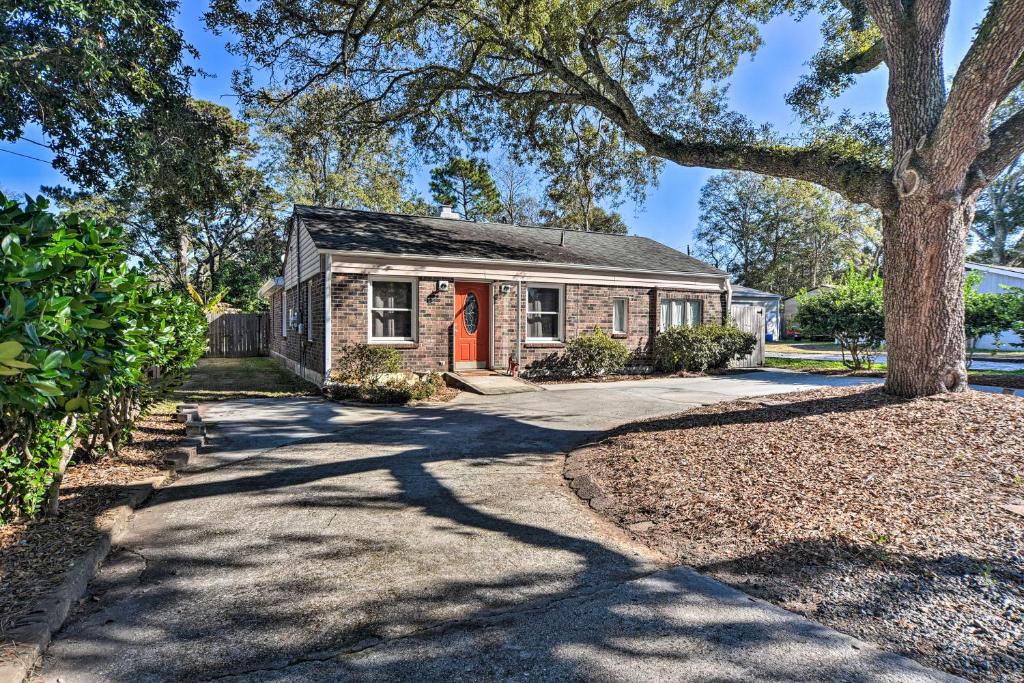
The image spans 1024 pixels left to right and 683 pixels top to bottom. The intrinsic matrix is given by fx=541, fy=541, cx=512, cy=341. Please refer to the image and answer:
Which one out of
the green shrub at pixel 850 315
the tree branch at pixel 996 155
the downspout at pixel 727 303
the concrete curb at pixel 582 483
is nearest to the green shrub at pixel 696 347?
the downspout at pixel 727 303

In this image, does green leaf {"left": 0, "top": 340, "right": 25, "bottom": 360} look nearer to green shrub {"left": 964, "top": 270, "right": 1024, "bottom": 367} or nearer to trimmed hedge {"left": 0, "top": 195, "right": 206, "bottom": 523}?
trimmed hedge {"left": 0, "top": 195, "right": 206, "bottom": 523}

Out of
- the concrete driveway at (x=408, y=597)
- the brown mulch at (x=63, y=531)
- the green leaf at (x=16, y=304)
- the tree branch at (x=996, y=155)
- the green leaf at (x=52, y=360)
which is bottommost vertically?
the concrete driveway at (x=408, y=597)

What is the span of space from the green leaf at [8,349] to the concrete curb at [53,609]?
134cm

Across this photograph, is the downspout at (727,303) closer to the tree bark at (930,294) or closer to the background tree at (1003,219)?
the tree bark at (930,294)

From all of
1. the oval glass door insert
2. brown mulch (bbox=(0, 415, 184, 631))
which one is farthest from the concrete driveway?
the oval glass door insert

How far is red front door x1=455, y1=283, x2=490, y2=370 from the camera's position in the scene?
44.8 feet

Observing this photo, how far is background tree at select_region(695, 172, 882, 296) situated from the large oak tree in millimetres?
31164

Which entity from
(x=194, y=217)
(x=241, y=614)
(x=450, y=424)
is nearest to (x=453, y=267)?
(x=450, y=424)

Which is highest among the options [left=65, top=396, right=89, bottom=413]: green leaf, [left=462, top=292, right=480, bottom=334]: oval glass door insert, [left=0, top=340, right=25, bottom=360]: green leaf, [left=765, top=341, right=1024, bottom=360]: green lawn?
[left=462, top=292, right=480, bottom=334]: oval glass door insert

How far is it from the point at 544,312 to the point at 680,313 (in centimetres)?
513

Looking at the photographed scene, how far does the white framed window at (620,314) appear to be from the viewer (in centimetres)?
1590

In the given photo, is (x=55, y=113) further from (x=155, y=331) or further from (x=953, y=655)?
(x=953, y=655)

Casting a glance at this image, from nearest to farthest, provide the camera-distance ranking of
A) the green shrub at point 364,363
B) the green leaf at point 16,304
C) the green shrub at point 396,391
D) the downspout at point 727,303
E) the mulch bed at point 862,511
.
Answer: the green leaf at point 16,304, the mulch bed at point 862,511, the green shrub at point 396,391, the green shrub at point 364,363, the downspout at point 727,303

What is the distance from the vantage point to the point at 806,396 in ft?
26.7
